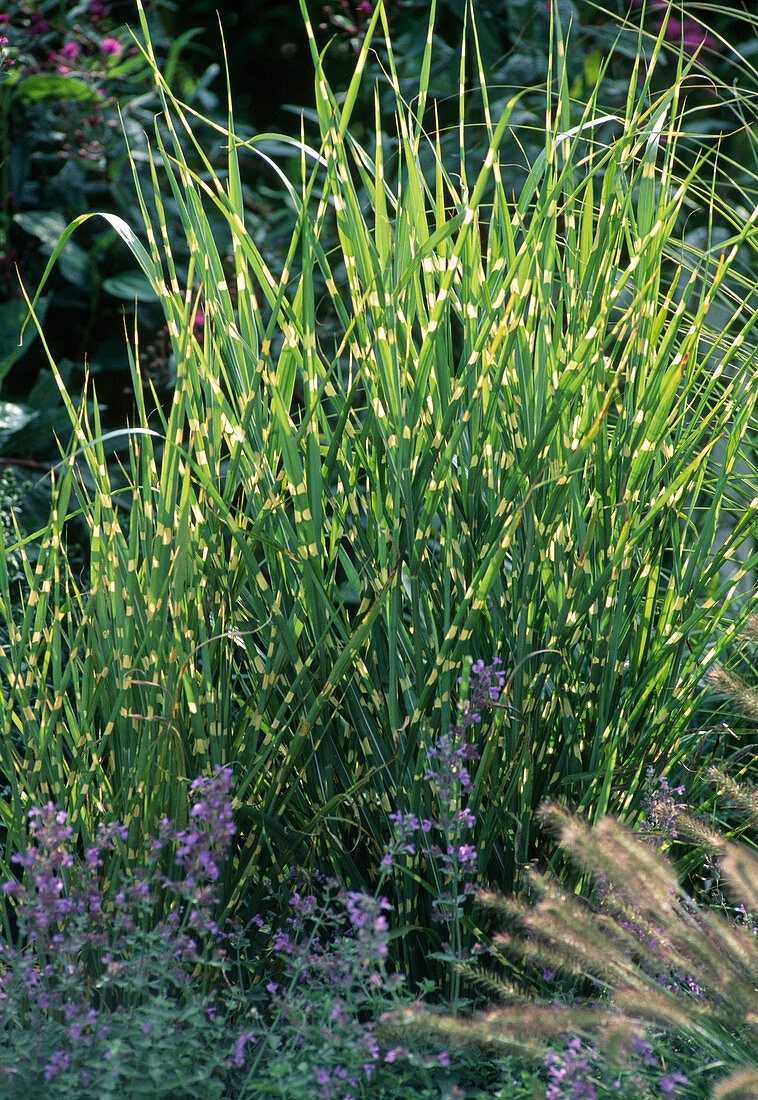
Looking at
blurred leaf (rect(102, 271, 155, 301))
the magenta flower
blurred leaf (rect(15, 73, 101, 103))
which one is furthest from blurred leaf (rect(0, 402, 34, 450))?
the magenta flower

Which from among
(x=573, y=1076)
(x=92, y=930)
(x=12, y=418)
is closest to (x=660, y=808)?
(x=573, y=1076)

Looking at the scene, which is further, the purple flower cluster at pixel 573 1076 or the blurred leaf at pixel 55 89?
the blurred leaf at pixel 55 89

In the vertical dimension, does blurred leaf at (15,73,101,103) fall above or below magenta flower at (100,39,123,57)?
below

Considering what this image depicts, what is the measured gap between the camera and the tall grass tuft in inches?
47.6

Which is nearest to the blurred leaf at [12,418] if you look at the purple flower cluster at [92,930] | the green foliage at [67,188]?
the green foliage at [67,188]

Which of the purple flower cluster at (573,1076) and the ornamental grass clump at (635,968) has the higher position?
the ornamental grass clump at (635,968)

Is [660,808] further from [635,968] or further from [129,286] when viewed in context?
[129,286]

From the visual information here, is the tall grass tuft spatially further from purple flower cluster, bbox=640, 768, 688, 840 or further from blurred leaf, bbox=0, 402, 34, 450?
blurred leaf, bbox=0, 402, 34, 450

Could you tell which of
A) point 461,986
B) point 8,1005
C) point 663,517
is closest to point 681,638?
point 663,517

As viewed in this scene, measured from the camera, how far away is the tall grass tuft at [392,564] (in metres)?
1.21

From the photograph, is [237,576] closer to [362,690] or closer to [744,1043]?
[362,690]

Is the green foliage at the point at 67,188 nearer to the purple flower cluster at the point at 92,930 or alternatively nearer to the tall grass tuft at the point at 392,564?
the tall grass tuft at the point at 392,564

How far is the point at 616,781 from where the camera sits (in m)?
1.34

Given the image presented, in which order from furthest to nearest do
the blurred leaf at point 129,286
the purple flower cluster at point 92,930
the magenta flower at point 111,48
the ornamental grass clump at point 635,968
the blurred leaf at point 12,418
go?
the magenta flower at point 111,48, the blurred leaf at point 129,286, the blurred leaf at point 12,418, the purple flower cluster at point 92,930, the ornamental grass clump at point 635,968
